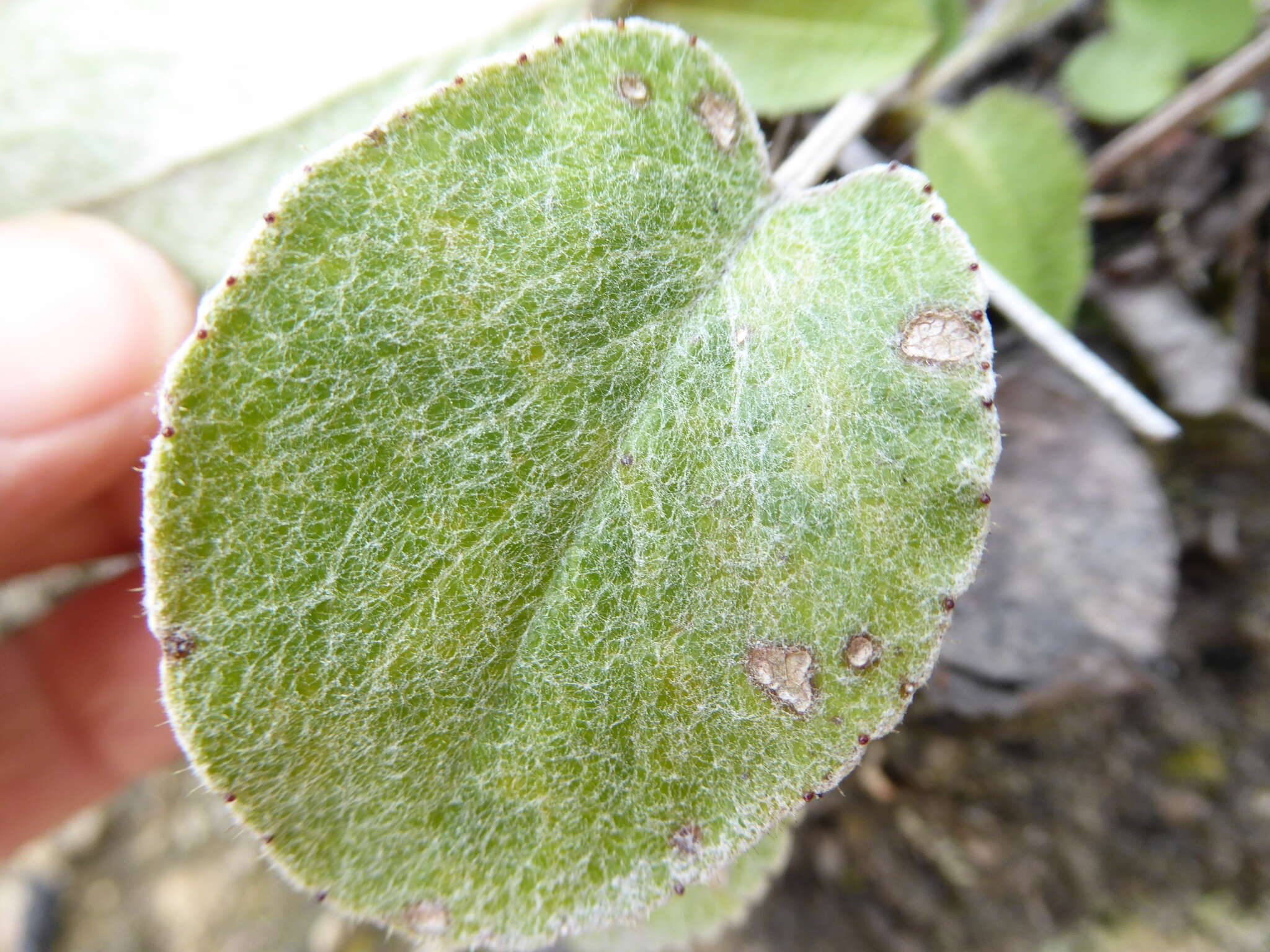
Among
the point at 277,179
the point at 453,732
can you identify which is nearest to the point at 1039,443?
the point at 453,732

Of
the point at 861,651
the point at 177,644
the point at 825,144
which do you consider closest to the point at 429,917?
the point at 177,644

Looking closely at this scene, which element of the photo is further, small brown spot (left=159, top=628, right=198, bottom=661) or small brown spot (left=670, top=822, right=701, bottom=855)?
small brown spot (left=670, top=822, right=701, bottom=855)

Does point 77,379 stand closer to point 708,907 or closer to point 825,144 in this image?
point 825,144

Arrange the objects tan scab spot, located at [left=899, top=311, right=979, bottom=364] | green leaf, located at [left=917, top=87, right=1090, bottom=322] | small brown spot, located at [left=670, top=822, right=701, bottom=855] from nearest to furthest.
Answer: tan scab spot, located at [left=899, top=311, right=979, bottom=364] < small brown spot, located at [left=670, top=822, right=701, bottom=855] < green leaf, located at [left=917, top=87, right=1090, bottom=322]

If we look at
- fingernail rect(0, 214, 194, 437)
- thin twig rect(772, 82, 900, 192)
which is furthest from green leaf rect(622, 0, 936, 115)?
fingernail rect(0, 214, 194, 437)

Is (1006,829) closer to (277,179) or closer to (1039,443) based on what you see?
(1039,443)

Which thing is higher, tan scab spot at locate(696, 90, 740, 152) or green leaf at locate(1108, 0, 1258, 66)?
tan scab spot at locate(696, 90, 740, 152)

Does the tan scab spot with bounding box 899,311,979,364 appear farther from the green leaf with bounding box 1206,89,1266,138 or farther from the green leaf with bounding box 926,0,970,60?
the green leaf with bounding box 1206,89,1266,138

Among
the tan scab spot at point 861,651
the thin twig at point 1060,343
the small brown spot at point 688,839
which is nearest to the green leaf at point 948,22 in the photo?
the thin twig at point 1060,343
